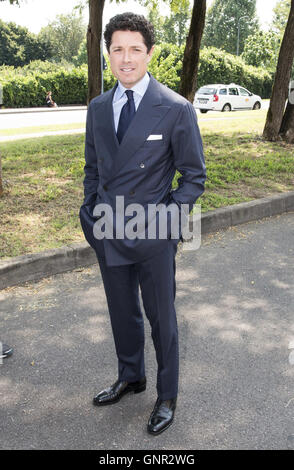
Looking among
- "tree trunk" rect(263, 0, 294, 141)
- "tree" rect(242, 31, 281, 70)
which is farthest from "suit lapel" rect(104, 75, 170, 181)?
"tree" rect(242, 31, 281, 70)

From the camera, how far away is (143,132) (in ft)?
7.96

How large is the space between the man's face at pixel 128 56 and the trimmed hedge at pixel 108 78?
30.7 meters

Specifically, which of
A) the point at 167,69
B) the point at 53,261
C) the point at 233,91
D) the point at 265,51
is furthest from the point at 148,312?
the point at 265,51

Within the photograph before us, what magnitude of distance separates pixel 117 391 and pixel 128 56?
76.8 inches

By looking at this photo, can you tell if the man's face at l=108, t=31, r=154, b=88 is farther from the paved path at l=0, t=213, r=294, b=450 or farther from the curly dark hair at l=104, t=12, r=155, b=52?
the paved path at l=0, t=213, r=294, b=450

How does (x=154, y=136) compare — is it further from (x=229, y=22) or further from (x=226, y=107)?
(x=229, y=22)

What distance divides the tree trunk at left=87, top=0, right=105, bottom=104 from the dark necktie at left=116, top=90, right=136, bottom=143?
22.8ft

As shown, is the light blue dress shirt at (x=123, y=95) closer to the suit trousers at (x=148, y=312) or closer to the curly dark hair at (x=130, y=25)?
the curly dark hair at (x=130, y=25)

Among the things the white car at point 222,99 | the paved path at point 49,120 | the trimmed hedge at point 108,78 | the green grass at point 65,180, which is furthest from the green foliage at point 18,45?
the green grass at point 65,180

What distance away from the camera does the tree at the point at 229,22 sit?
75750mm

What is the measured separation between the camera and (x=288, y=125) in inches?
413

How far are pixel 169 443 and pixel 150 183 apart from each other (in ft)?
4.64
